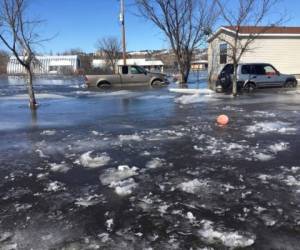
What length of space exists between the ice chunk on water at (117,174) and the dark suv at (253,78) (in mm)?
16260

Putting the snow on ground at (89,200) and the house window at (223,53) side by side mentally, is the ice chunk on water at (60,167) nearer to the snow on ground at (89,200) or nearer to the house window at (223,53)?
the snow on ground at (89,200)

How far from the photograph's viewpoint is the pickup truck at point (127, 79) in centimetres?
2831

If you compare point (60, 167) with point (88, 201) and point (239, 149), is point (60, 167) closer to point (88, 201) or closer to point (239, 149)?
point (88, 201)

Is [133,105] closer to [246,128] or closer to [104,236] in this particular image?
[246,128]

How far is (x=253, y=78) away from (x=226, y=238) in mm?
18897

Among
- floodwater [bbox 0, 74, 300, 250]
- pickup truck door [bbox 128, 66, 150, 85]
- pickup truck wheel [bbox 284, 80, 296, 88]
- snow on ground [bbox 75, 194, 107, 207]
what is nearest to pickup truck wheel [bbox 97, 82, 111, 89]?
pickup truck door [bbox 128, 66, 150, 85]

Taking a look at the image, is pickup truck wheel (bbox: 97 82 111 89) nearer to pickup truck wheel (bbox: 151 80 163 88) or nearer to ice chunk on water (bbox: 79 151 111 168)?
pickup truck wheel (bbox: 151 80 163 88)

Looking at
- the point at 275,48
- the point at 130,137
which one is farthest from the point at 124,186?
the point at 275,48

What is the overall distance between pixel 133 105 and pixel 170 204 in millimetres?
11922

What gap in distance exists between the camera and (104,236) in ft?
13.6

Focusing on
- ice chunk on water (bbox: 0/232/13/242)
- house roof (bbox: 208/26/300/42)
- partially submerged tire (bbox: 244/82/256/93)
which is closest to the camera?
ice chunk on water (bbox: 0/232/13/242)

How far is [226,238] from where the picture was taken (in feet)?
13.3

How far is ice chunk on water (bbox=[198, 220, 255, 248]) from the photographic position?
155 inches

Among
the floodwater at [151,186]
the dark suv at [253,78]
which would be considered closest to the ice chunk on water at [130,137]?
the floodwater at [151,186]
